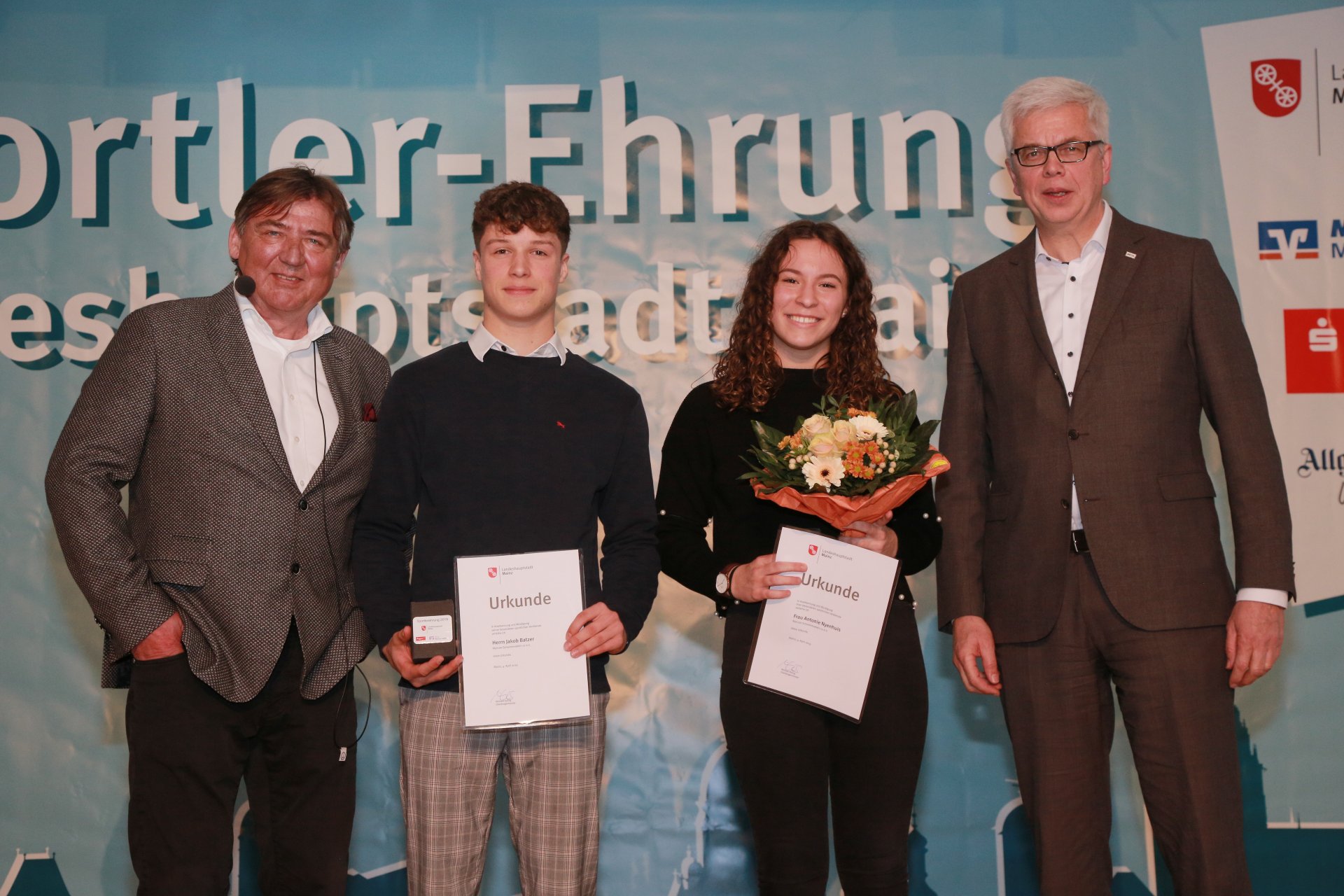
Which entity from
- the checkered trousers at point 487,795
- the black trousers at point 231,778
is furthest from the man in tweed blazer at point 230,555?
the checkered trousers at point 487,795

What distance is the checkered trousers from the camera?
7.46 feet

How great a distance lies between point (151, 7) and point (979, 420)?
3.24 meters

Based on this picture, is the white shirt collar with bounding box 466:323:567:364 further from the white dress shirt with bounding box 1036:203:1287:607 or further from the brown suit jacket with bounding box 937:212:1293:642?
the white dress shirt with bounding box 1036:203:1287:607

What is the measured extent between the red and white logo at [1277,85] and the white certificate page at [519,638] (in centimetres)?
310

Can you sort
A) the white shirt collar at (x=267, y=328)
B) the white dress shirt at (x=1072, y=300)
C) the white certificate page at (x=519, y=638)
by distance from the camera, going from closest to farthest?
the white certificate page at (x=519, y=638)
the white dress shirt at (x=1072, y=300)
the white shirt collar at (x=267, y=328)

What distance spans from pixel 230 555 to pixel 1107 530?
2012 millimetres

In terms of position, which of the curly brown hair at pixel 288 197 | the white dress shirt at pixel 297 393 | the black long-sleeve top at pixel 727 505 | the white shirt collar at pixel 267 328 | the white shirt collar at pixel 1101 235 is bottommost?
the black long-sleeve top at pixel 727 505

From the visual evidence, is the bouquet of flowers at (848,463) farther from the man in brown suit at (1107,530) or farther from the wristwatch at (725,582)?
the man in brown suit at (1107,530)

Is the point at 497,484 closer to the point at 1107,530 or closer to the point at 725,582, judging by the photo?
the point at 725,582

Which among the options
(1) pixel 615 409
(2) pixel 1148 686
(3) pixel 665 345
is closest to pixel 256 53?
(3) pixel 665 345

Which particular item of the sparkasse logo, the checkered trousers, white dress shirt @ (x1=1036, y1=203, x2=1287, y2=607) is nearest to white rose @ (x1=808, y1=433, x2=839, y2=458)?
white dress shirt @ (x1=1036, y1=203, x2=1287, y2=607)

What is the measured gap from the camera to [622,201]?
3.68m

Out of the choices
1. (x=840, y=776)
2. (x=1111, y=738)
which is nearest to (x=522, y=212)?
(x=840, y=776)

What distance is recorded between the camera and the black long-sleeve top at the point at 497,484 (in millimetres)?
2322
